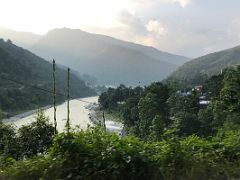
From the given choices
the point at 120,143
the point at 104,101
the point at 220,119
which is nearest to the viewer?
the point at 120,143

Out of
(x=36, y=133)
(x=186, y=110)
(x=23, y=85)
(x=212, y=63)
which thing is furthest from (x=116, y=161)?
(x=212, y=63)

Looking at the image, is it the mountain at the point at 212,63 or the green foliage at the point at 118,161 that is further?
the mountain at the point at 212,63

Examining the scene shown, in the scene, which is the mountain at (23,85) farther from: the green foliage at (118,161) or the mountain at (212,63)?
the green foliage at (118,161)

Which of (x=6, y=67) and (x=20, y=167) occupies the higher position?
(x=6, y=67)

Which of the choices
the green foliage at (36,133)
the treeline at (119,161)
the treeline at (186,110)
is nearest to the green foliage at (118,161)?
the treeline at (119,161)

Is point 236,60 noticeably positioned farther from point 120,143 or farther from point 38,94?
point 120,143

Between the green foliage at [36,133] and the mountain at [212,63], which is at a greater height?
the mountain at [212,63]

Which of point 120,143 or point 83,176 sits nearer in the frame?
point 83,176

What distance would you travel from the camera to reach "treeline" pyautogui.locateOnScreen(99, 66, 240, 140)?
27020 mm

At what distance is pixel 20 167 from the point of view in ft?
13.7

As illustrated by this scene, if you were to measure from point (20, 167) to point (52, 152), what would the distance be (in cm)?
36

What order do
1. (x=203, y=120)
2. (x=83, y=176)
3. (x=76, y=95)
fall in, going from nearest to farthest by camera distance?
(x=83, y=176), (x=203, y=120), (x=76, y=95)

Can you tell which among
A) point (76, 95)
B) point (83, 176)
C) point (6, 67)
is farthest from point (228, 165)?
point (76, 95)

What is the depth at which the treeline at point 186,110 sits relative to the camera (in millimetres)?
27020
